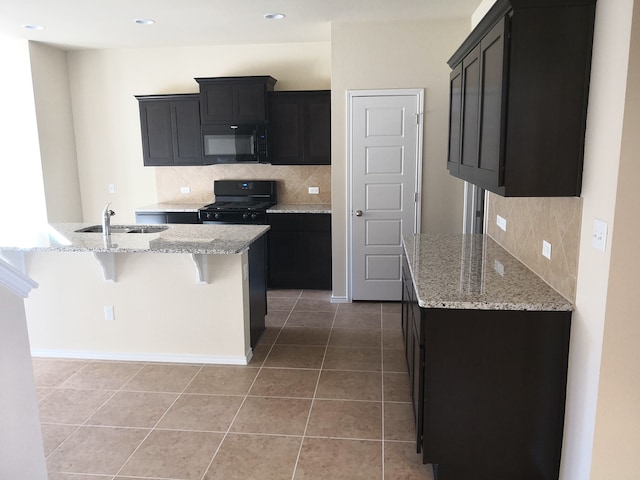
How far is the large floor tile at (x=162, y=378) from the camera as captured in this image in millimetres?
3291

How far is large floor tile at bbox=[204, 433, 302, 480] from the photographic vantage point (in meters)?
2.42

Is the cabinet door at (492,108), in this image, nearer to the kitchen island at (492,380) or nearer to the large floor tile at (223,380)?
the kitchen island at (492,380)

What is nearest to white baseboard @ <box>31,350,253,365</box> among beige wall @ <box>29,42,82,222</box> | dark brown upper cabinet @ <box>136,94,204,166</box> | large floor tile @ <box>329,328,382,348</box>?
large floor tile @ <box>329,328,382,348</box>

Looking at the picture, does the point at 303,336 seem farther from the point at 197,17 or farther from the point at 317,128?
the point at 197,17

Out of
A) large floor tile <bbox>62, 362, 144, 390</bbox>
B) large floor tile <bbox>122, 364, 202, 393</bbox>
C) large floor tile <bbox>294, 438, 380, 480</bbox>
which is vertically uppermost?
large floor tile <bbox>122, 364, 202, 393</bbox>

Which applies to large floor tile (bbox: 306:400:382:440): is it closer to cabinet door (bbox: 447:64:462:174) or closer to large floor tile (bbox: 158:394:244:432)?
large floor tile (bbox: 158:394:244:432)

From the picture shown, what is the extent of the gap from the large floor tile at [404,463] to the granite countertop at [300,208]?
302 cm

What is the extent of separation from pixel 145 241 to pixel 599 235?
9.25ft

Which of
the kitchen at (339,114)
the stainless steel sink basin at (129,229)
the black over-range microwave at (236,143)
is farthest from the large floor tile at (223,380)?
the black over-range microwave at (236,143)

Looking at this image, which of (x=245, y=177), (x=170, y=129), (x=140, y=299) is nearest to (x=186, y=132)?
(x=170, y=129)

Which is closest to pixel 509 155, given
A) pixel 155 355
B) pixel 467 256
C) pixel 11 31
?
pixel 467 256

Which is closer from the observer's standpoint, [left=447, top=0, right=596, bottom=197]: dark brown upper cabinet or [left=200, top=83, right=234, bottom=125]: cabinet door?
[left=447, top=0, right=596, bottom=197]: dark brown upper cabinet

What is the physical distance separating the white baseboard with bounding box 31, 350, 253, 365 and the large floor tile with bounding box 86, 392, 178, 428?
0.48m

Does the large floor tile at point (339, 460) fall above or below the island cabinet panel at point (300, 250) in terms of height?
below
